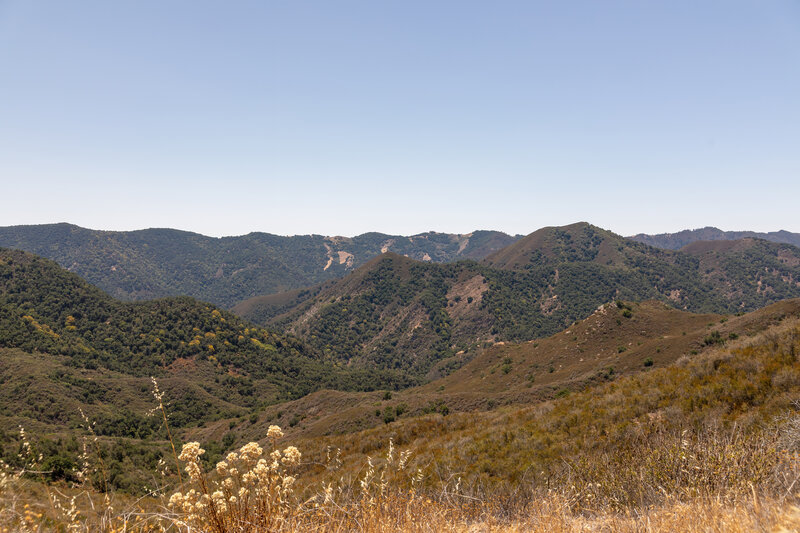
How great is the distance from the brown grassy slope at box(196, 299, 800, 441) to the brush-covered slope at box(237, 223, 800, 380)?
59.9 m

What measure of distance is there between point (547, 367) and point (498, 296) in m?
102

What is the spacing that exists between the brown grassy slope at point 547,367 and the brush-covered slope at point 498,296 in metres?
59.9

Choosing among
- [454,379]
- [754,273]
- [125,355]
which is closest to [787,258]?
[754,273]

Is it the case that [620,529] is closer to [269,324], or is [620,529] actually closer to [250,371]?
[250,371]

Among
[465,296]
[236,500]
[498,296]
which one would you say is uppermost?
[236,500]

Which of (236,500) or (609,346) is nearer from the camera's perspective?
(236,500)

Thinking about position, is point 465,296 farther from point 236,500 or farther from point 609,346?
point 236,500

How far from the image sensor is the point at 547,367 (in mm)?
53875

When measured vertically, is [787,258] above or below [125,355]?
above

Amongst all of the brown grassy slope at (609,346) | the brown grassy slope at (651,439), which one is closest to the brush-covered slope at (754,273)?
the brown grassy slope at (609,346)

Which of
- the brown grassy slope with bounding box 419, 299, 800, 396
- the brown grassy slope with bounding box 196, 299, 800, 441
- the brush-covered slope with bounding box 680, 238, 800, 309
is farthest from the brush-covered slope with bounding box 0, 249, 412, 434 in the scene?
the brush-covered slope with bounding box 680, 238, 800, 309

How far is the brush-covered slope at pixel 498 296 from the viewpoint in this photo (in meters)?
143

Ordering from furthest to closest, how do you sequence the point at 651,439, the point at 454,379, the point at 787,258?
the point at 787,258 → the point at 454,379 → the point at 651,439

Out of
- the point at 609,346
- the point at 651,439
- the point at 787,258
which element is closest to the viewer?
the point at 651,439
